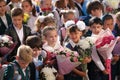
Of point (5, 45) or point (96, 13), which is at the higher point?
point (5, 45)

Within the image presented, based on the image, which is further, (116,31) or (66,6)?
(66,6)

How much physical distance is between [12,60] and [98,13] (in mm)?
2316

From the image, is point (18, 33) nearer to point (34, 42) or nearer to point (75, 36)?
point (34, 42)

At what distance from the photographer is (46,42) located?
5.91 metres

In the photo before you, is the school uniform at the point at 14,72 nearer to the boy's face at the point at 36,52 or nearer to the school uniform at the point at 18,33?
the boy's face at the point at 36,52

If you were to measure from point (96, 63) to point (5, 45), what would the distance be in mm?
1398

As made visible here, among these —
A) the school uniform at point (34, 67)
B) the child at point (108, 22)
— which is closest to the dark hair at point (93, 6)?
the child at point (108, 22)

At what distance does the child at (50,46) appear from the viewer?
5684mm

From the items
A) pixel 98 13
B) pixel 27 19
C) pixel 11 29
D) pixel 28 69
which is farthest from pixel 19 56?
pixel 98 13

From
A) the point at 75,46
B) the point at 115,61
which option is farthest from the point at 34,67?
the point at 115,61

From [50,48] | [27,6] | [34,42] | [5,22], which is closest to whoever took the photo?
[34,42]

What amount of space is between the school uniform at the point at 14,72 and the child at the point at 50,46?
536 mm

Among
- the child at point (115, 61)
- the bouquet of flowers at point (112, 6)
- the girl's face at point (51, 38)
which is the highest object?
the girl's face at point (51, 38)

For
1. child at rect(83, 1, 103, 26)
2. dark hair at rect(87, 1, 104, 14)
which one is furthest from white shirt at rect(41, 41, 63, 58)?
dark hair at rect(87, 1, 104, 14)
